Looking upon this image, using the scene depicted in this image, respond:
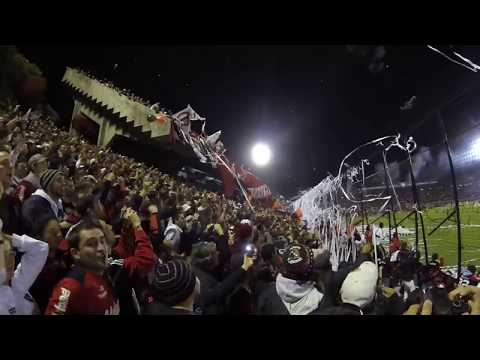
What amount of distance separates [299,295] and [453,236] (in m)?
1.27

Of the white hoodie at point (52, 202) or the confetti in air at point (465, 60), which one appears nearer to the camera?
the white hoodie at point (52, 202)

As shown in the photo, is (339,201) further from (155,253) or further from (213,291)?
(155,253)

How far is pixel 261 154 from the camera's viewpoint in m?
3.74

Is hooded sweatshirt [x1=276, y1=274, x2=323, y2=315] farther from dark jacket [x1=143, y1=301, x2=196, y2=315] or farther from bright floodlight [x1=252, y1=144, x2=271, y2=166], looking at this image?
bright floodlight [x1=252, y1=144, x2=271, y2=166]

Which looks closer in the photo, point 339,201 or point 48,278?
point 48,278

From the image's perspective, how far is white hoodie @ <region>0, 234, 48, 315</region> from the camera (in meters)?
2.55

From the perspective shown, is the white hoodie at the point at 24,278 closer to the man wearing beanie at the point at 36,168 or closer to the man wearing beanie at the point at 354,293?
the man wearing beanie at the point at 36,168

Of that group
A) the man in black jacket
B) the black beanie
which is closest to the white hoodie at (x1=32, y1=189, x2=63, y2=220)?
the man in black jacket

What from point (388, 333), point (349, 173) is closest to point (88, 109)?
point (349, 173)

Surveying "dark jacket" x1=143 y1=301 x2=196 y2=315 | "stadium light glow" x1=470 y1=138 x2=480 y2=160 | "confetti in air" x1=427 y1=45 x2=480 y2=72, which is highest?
"confetti in air" x1=427 y1=45 x2=480 y2=72

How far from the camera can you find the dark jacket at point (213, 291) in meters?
2.99

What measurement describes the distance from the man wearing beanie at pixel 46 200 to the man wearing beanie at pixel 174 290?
76 cm

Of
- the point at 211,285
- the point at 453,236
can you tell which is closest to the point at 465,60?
the point at 453,236

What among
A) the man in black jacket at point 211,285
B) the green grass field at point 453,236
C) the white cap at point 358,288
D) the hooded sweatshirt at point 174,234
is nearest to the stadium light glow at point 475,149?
the green grass field at point 453,236
